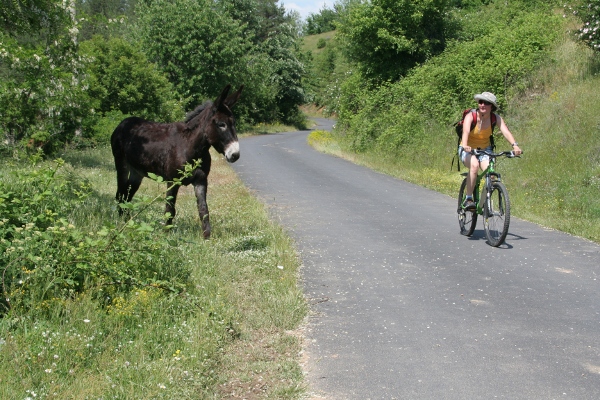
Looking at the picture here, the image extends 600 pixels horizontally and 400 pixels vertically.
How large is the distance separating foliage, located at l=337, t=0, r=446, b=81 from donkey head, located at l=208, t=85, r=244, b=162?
21.3 metres

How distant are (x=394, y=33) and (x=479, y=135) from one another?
2116 centimetres

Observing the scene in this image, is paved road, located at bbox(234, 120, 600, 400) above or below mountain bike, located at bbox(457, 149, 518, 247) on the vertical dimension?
below

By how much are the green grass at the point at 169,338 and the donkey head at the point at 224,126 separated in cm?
182

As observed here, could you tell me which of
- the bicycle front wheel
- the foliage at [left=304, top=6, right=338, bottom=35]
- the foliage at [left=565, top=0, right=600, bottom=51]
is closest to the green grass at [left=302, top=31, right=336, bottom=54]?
the foliage at [left=304, top=6, right=338, bottom=35]

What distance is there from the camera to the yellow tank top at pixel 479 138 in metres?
9.46

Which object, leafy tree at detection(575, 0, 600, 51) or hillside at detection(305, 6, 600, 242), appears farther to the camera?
leafy tree at detection(575, 0, 600, 51)

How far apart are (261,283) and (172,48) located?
43374mm

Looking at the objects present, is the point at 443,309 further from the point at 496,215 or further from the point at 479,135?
the point at 479,135

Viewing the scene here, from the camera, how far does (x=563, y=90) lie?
60.6 ft

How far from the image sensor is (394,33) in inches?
1165

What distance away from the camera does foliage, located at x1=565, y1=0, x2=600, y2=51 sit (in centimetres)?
1794

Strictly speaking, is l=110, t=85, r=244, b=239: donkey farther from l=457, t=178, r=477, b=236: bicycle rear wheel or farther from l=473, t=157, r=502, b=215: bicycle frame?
l=457, t=178, r=477, b=236: bicycle rear wheel

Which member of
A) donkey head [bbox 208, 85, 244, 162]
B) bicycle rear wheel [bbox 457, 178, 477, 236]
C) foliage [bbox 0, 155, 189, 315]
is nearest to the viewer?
foliage [bbox 0, 155, 189, 315]

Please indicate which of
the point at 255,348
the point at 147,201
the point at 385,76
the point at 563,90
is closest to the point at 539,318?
the point at 255,348
